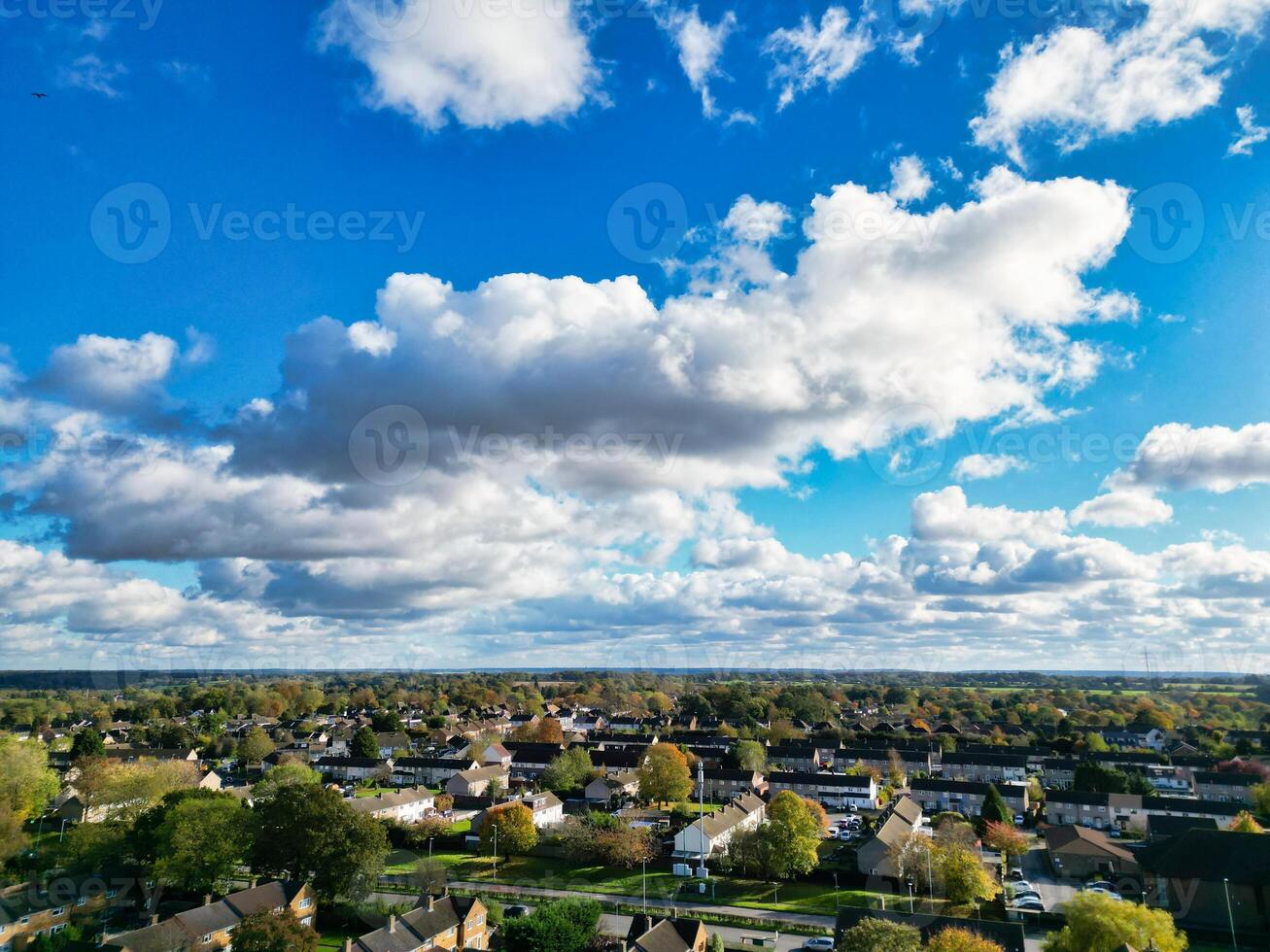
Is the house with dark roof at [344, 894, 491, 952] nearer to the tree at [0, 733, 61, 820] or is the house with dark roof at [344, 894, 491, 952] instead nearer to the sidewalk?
the sidewalk

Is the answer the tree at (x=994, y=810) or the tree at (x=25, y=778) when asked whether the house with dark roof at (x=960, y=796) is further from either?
the tree at (x=25, y=778)

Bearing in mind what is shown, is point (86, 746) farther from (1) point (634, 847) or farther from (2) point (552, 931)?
(2) point (552, 931)

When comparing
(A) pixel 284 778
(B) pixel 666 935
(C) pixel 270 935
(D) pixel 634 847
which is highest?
(A) pixel 284 778

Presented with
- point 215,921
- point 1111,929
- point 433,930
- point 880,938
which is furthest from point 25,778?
point 1111,929

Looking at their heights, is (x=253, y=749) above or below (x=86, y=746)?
below

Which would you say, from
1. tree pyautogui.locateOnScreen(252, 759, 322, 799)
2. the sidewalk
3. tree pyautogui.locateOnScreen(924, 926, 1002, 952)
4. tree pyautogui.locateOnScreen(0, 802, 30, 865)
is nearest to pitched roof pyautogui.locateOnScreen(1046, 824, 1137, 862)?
the sidewalk

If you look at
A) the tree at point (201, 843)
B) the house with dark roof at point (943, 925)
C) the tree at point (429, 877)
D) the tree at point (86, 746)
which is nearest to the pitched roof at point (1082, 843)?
the house with dark roof at point (943, 925)
